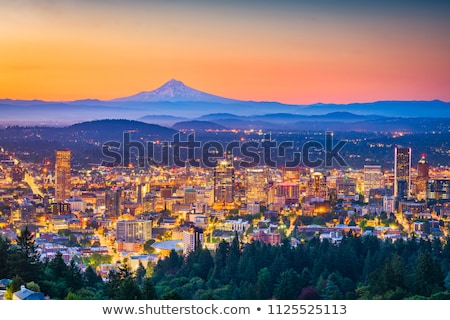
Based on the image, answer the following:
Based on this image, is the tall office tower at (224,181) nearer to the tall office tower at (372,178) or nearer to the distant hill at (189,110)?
the distant hill at (189,110)

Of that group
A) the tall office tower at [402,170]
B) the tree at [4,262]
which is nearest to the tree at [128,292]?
the tree at [4,262]

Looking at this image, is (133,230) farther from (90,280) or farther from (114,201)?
(90,280)

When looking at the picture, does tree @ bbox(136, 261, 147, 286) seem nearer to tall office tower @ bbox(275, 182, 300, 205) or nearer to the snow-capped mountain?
the snow-capped mountain

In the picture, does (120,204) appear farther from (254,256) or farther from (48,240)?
(254,256)

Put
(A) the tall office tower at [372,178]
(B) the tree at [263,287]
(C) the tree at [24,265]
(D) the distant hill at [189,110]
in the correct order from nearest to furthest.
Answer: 1. (C) the tree at [24,265]
2. (B) the tree at [263,287]
3. (D) the distant hill at [189,110]
4. (A) the tall office tower at [372,178]

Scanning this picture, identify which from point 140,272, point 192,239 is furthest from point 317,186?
point 140,272

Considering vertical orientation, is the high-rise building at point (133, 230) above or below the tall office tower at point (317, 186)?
below

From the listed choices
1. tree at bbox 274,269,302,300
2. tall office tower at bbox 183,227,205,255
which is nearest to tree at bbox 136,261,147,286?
tall office tower at bbox 183,227,205,255
